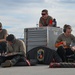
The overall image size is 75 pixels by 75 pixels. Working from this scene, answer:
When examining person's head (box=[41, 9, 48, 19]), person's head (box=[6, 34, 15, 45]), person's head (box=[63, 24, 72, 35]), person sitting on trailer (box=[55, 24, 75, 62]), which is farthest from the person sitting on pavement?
person's head (box=[41, 9, 48, 19])

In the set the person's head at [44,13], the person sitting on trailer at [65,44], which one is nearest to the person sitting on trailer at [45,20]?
the person's head at [44,13]

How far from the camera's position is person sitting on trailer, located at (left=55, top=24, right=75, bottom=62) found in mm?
9930

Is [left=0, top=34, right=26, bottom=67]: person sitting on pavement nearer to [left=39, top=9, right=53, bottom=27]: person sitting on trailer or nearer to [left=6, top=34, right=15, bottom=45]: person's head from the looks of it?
[left=6, top=34, right=15, bottom=45]: person's head

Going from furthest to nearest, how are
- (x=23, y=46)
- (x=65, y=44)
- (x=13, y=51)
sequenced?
1. (x=65, y=44)
2. (x=13, y=51)
3. (x=23, y=46)

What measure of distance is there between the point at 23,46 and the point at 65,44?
59.2 inches

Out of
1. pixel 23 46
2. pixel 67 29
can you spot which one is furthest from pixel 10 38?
pixel 67 29

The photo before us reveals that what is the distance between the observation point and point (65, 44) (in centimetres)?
1032

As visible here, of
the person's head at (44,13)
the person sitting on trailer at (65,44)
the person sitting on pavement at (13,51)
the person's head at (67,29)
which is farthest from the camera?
the person's head at (44,13)

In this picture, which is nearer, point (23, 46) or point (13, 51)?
point (23, 46)

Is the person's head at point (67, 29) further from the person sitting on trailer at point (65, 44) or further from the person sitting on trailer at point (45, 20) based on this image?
the person sitting on trailer at point (45, 20)

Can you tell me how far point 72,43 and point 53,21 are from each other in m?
1.28

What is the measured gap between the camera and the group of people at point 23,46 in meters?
9.40

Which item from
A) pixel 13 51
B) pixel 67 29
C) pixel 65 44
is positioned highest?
pixel 67 29

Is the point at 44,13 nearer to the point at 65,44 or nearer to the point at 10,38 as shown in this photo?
the point at 65,44
